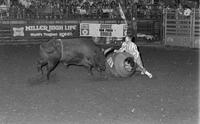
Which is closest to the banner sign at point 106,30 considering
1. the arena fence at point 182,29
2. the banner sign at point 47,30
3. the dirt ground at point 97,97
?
the banner sign at point 47,30

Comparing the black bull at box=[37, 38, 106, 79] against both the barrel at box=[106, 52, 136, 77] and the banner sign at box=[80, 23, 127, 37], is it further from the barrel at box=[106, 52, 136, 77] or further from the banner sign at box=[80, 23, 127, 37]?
the banner sign at box=[80, 23, 127, 37]

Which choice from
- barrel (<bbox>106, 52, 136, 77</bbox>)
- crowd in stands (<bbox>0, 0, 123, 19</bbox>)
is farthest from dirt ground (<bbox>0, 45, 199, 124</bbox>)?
crowd in stands (<bbox>0, 0, 123, 19</bbox>)

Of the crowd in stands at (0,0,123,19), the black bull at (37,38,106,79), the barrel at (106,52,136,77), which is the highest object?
the crowd in stands at (0,0,123,19)

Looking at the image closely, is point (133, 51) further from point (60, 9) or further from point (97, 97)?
point (60, 9)

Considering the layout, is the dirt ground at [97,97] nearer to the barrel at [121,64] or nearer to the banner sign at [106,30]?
the barrel at [121,64]

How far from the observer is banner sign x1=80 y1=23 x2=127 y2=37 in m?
19.7

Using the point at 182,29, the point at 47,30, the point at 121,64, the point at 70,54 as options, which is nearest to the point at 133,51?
the point at 121,64

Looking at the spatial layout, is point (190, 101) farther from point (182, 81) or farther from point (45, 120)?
point (45, 120)

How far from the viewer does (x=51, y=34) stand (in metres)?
20.4

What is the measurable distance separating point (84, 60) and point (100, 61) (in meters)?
0.38

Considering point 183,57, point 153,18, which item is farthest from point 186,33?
point 183,57

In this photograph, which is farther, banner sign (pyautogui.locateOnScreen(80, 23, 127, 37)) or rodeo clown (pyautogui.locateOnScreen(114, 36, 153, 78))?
banner sign (pyautogui.locateOnScreen(80, 23, 127, 37))

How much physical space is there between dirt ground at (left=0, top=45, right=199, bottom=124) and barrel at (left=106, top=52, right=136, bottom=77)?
19 centimetres

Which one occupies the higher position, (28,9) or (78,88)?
(28,9)
